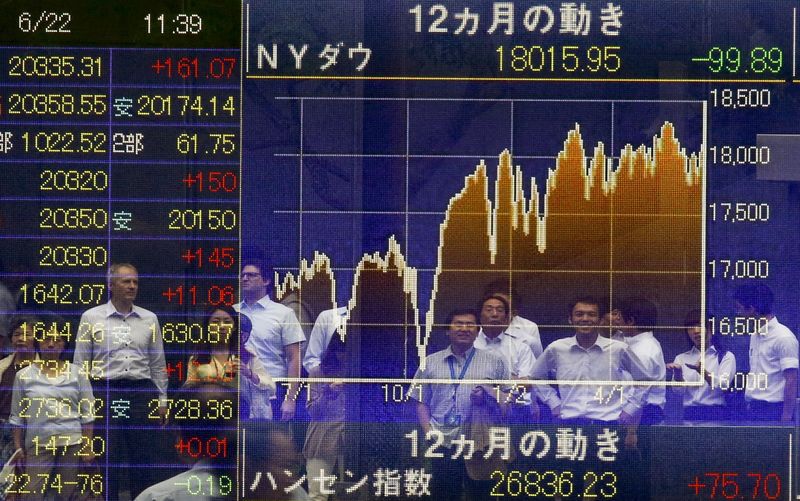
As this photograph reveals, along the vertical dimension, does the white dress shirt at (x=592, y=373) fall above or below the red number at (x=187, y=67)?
below

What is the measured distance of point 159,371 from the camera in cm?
598

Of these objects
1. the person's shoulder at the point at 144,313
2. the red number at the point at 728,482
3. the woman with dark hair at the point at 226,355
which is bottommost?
the red number at the point at 728,482

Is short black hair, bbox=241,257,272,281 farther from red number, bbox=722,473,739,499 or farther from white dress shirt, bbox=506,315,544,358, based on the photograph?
red number, bbox=722,473,739,499

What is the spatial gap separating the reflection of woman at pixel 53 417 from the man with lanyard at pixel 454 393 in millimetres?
1418

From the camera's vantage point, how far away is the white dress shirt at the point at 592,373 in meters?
5.90

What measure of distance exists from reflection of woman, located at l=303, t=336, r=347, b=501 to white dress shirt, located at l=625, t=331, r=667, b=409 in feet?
4.02

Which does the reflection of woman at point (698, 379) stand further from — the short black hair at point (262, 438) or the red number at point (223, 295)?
the red number at point (223, 295)

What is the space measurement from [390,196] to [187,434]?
1.33m

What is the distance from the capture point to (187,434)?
5.98 metres

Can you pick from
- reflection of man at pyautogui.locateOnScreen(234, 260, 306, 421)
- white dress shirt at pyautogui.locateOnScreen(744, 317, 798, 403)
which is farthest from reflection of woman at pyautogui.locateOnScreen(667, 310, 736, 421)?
reflection of man at pyautogui.locateOnScreen(234, 260, 306, 421)

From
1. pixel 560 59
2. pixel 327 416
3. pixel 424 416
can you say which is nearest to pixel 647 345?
pixel 424 416

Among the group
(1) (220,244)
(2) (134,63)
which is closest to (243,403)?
(1) (220,244)

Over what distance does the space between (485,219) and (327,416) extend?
107 cm

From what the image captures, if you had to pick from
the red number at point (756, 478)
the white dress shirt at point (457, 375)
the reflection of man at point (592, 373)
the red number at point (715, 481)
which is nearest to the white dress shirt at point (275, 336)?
the white dress shirt at point (457, 375)
